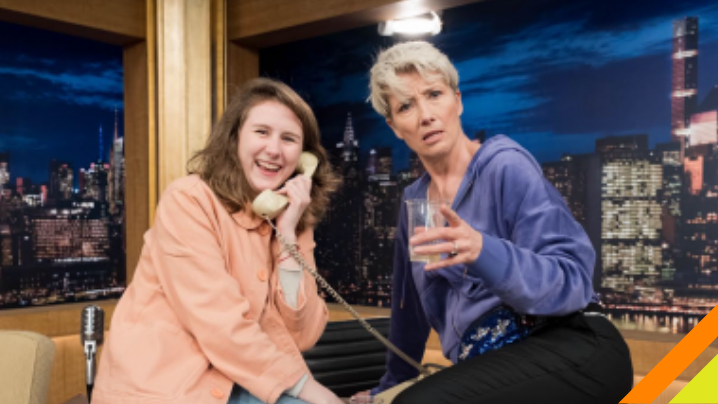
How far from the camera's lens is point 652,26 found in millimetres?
2971

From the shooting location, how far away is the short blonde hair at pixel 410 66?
1.63m

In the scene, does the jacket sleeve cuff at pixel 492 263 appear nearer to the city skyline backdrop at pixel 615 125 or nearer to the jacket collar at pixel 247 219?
the jacket collar at pixel 247 219

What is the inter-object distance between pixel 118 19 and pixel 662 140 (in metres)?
2.64

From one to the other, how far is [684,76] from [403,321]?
1.84m

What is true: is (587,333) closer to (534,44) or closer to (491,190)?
(491,190)

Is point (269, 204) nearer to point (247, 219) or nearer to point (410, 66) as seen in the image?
point (247, 219)

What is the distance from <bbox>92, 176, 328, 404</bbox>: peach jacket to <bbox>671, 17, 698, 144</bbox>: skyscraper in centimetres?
203

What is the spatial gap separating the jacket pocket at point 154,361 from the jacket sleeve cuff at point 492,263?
0.69 metres

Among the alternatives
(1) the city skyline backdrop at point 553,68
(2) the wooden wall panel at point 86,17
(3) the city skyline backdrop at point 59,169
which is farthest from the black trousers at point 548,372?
(3) the city skyline backdrop at point 59,169

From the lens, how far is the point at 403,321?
1857 millimetres

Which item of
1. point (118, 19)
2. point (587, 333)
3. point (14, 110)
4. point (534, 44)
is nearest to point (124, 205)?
point (14, 110)

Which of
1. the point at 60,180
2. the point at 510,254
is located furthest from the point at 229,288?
the point at 60,180

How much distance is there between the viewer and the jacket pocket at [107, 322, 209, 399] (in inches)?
57.6

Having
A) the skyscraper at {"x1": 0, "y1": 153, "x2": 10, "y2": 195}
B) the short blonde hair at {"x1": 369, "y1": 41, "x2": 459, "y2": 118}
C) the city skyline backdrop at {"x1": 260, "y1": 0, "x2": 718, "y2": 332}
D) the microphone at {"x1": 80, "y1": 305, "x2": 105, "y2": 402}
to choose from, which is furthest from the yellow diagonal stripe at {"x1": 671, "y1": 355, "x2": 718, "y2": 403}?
the skyscraper at {"x1": 0, "y1": 153, "x2": 10, "y2": 195}
